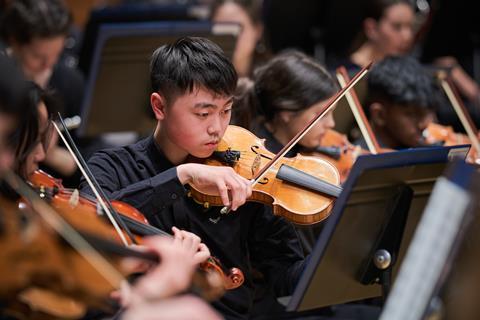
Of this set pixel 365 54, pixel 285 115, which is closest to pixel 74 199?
pixel 285 115

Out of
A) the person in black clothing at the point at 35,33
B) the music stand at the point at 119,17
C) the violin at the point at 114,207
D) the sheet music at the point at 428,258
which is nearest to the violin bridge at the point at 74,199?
the violin at the point at 114,207

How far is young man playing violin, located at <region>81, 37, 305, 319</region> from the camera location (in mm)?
1625

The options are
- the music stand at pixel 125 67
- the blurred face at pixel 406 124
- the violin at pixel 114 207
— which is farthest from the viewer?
the music stand at pixel 125 67

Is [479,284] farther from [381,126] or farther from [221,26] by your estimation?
[221,26]

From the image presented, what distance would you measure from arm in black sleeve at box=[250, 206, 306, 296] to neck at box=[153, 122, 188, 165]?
8.7 inches

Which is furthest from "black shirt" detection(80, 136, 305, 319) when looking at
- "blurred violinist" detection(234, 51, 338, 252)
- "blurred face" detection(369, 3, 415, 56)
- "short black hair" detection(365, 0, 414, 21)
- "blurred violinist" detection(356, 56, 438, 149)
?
"short black hair" detection(365, 0, 414, 21)

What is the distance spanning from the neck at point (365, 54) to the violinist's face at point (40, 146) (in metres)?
2.16

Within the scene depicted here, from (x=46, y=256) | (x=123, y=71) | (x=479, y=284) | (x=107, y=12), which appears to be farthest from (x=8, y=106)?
(x=107, y=12)

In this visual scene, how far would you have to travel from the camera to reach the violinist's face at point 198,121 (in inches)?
66.5

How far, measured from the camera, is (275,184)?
1777 millimetres

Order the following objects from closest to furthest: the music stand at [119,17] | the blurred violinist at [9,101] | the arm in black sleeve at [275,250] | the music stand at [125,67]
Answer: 1. the blurred violinist at [9,101]
2. the arm in black sleeve at [275,250]
3. the music stand at [125,67]
4. the music stand at [119,17]

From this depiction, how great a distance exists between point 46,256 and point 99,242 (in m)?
0.09

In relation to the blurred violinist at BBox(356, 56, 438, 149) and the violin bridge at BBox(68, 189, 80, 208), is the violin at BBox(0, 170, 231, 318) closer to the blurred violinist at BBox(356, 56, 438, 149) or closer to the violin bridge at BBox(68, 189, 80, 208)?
the violin bridge at BBox(68, 189, 80, 208)

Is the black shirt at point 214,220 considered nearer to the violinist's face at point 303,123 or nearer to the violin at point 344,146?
the violinist's face at point 303,123
